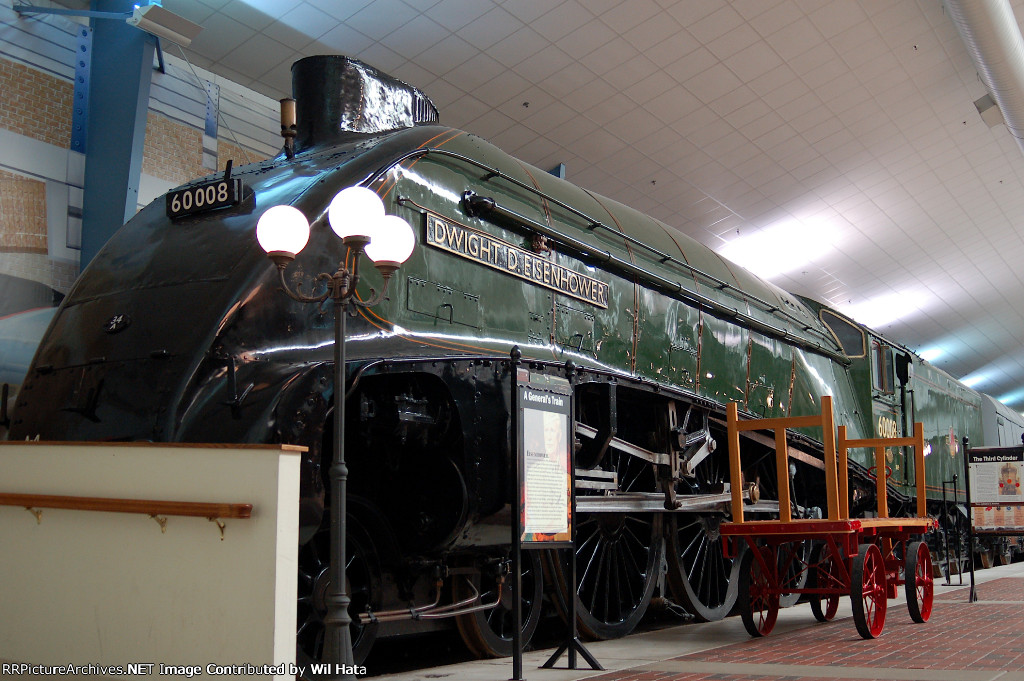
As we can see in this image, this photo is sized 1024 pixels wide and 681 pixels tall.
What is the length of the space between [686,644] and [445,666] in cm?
209

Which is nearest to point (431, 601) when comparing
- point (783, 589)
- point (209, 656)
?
point (209, 656)

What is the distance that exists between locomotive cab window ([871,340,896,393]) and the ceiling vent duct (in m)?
5.91

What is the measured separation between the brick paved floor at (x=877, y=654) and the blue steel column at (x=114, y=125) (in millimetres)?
8531

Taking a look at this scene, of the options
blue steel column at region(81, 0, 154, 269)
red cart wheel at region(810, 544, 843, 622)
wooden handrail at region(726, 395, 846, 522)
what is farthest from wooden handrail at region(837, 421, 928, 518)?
blue steel column at region(81, 0, 154, 269)

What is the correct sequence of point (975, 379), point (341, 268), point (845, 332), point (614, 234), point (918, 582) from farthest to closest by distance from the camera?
point (975, 379) → point (845, 332) → point (918, 582) → point (614, 234) → point (341, 268)

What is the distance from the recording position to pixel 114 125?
447 inches

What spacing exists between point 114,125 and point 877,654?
1009cm

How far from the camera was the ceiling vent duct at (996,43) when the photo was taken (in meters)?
14.8

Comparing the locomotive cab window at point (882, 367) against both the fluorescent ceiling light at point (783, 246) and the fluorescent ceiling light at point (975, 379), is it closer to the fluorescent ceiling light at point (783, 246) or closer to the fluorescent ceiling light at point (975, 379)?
the fluorescent ceiling light at point (783, 246)

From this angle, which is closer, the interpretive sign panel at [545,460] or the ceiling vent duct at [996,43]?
the interpretive sign panel at [545,460]

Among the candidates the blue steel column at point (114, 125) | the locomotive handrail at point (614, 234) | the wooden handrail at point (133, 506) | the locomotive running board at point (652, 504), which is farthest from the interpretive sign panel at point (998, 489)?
the blue steel column at point (114, 125)

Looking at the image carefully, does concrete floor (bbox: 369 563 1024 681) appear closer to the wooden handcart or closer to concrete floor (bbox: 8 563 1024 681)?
concrete floor (bbox: 8 563 1024 681)

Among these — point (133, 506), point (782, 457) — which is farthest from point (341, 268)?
point (782, 457)

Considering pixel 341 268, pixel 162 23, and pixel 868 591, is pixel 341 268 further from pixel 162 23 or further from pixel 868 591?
pixel 162 23
